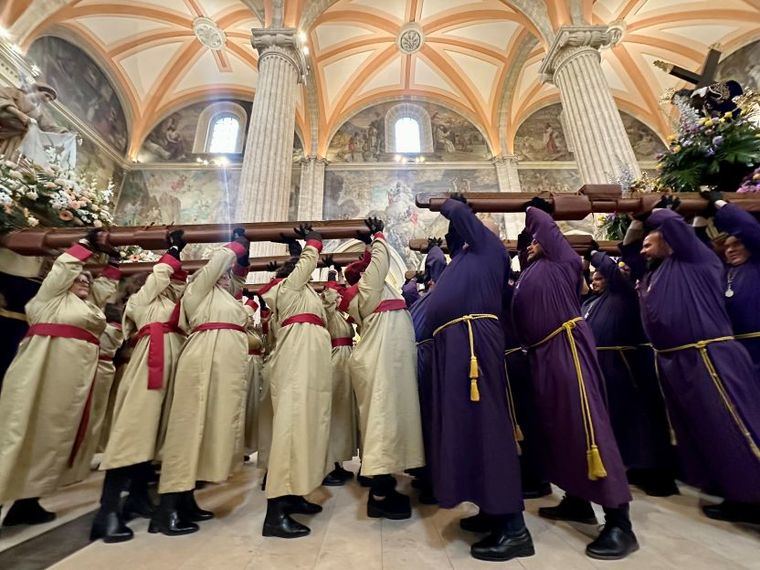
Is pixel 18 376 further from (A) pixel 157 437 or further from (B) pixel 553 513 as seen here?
(B) pixel 553 513

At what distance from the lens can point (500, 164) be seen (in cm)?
1343

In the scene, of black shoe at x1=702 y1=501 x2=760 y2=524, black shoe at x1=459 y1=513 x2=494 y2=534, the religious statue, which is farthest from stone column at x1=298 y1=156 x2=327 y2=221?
black shoe at x1=702 y1=501 x2=760 y2=524

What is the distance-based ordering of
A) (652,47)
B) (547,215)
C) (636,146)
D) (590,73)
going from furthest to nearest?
1. (636,146)
2. (652,47)
3. (590,73)
4. (547,215)

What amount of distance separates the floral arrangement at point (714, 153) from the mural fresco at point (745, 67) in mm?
→ 12756

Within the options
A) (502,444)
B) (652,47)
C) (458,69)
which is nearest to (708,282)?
(502,444)

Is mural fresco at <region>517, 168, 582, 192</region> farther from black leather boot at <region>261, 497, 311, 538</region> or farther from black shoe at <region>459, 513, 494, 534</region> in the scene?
black leather boot at <region>261, 497, 311, 538</region>

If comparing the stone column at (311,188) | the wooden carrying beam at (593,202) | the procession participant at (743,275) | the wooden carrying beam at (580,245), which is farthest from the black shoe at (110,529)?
the stone column at (311,188)

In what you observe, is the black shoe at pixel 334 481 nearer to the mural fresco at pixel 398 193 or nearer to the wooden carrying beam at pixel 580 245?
the wooden carrying beam at pixel 580 245

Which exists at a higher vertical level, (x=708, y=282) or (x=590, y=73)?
(x=590, y=73)

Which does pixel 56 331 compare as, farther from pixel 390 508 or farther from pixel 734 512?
pixel 734 512

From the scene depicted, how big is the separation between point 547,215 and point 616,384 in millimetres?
1564

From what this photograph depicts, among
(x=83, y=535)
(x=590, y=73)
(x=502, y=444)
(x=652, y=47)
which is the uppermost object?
(x=652, y=47)

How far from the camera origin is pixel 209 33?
12.4 meters

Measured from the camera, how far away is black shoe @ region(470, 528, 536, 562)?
1460 millimetres
